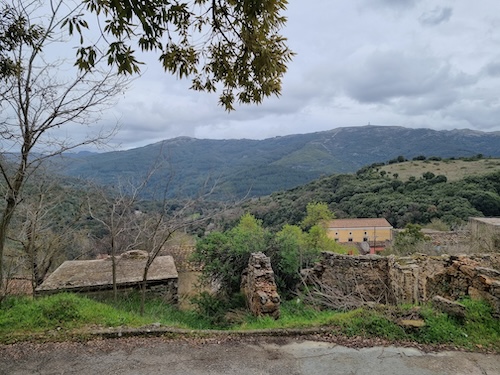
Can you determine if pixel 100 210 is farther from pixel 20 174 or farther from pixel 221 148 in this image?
pixel 221 148

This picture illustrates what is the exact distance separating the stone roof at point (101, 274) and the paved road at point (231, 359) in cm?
434

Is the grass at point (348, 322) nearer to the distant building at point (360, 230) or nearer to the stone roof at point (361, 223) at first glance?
the distant building at point (360, 230)

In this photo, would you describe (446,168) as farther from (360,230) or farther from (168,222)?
(168,222)

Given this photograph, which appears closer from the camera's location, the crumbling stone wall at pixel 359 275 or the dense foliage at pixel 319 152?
the crumbling stone wall at pixel 359 275

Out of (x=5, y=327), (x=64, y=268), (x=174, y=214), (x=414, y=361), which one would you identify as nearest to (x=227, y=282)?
(x=174, y=214)

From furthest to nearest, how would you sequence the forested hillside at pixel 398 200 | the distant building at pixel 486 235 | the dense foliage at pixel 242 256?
the forested hillside at pixel 398 200, the distant building at pixel 486 235, the dense foliage at pixel 242 256

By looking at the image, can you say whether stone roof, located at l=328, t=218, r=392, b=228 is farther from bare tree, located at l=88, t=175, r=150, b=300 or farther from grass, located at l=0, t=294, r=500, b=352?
grass, located at l=0, t=294, r=500, b=352

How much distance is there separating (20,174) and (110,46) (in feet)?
9.76

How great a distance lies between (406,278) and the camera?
6859 millimetres

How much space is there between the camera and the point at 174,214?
656 cm

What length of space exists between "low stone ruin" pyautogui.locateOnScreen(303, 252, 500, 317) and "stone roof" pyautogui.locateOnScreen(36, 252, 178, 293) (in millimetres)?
4215

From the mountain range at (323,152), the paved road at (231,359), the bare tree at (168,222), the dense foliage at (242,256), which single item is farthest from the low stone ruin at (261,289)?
the mountain range at (323,152)

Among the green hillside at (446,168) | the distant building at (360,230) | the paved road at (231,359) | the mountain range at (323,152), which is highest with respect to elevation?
the mountain range at (323,152)

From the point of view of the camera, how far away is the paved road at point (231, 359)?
372cm
